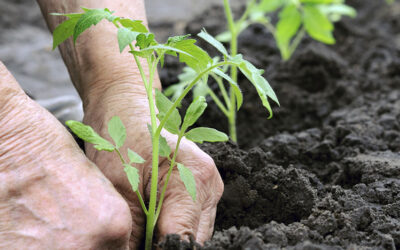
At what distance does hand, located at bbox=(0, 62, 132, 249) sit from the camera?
111cm

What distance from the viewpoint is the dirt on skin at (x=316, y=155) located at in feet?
3.93

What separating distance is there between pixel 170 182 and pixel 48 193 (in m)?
0.33

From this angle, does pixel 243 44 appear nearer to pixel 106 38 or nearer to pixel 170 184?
pixel 106 38

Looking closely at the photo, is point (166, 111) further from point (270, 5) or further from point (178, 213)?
point (270, 5)

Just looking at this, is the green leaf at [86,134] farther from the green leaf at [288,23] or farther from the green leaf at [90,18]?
the green leaf at [288,23]

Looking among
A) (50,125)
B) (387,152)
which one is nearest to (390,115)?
(387,152)

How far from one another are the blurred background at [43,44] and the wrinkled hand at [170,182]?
96 cm

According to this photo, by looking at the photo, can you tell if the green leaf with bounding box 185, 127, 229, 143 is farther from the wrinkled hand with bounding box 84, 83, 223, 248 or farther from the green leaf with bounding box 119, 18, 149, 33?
the green leaf with bounding box 119, 18, 149, 33

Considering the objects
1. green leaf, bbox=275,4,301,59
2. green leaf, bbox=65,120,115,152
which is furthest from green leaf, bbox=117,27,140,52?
green leaf, bbox=275,4,301,59

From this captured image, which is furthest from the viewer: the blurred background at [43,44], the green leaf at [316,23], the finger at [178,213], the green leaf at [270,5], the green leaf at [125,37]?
the blurred background at [43,44]

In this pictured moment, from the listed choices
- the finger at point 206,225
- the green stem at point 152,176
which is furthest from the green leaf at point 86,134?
the finger at point 206,225

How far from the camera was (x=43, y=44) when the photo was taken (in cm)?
427

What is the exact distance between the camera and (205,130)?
1148 mm

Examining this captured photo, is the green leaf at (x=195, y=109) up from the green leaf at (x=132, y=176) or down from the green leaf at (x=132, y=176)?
up
